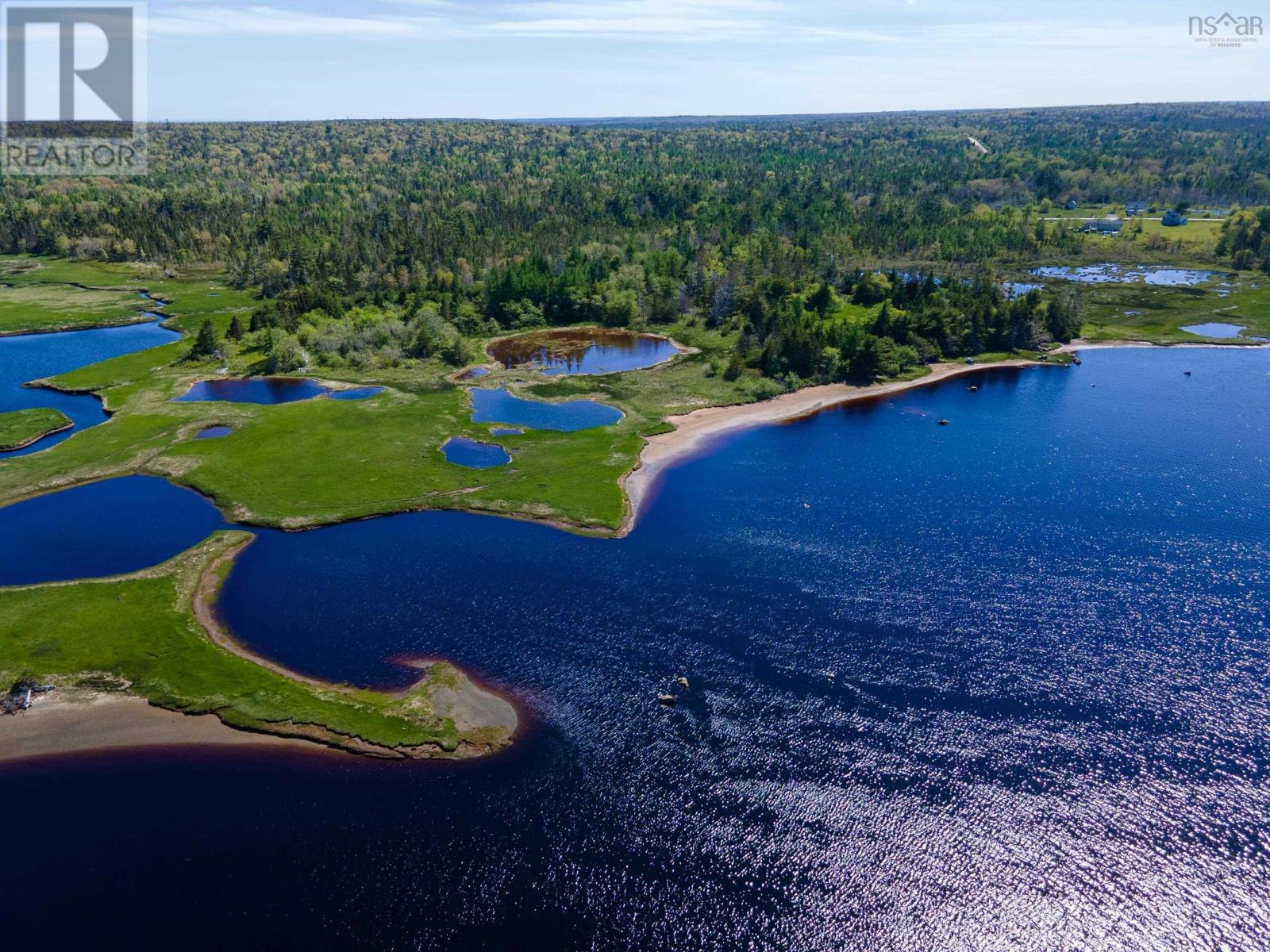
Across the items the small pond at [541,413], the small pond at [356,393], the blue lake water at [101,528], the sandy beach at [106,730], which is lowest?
the sandy beach at [106,730]

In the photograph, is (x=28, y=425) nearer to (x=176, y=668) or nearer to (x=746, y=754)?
(x=176, y=668)

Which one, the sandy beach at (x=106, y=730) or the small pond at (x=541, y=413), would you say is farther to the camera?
the small pond at (x=541, y=413)

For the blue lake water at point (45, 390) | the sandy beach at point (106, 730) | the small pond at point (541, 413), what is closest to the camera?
the sandy beach at point (106, 730)

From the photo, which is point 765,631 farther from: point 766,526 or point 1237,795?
point 1237,795

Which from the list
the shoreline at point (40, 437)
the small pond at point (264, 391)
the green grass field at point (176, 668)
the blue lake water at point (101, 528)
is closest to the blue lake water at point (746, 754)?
the blue lake water at point (101, 528)

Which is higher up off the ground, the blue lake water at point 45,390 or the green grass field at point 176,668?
the blue lake water at point 45,390

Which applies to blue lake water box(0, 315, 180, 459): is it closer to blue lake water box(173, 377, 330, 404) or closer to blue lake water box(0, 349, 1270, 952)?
blue lake water box(173, 377, 330, 404)

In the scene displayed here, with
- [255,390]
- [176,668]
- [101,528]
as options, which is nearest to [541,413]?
[255,390]

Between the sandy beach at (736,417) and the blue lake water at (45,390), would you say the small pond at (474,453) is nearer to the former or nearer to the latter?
the sandy beach at (736,417)
